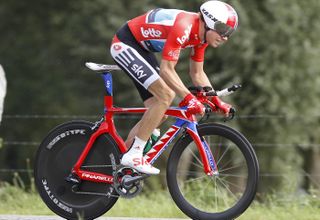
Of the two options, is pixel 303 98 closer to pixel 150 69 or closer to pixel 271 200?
pixel 271 200

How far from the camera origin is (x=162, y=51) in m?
7.62

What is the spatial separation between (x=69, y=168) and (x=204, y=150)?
1.28 metres

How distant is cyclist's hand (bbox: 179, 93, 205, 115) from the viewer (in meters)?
7.49

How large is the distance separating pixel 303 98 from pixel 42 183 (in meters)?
12.0

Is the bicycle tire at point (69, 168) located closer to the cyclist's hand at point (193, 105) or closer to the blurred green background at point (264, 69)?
the cyclist's hand at point (193, 105)

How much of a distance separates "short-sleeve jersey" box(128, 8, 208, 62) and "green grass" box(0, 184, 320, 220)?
1812 millimetres

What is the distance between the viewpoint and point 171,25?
767cm

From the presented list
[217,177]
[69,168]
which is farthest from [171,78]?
[69,168]

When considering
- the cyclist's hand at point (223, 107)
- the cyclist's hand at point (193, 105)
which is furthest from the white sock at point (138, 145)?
the cyclist's hand at point (223, 107)

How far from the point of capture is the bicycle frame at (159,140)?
777 centimetres

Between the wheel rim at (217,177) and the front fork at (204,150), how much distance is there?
7cm

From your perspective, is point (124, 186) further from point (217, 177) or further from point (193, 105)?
point (193, 105)

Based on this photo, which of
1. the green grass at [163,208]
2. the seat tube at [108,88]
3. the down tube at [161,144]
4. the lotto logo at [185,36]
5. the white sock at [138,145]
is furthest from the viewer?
the green grass at [163,208]

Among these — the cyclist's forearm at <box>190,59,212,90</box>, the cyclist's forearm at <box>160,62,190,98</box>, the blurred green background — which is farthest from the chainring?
the blurred green background
